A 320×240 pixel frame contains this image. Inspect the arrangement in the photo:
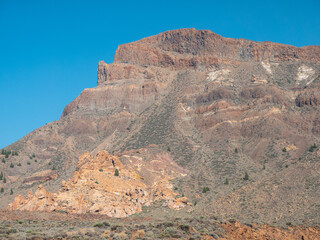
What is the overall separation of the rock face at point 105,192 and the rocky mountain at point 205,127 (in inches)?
42.9

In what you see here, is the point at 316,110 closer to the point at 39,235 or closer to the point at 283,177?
the point at 283,177

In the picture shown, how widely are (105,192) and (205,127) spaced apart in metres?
49.2

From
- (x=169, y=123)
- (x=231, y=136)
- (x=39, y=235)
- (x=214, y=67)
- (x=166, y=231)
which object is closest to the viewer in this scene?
(x=39, y=235)

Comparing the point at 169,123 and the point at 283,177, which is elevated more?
the point at 169,123

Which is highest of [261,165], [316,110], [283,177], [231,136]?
[316,110]

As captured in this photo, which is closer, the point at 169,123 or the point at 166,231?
the point at 166,231

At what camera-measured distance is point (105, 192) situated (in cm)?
8406

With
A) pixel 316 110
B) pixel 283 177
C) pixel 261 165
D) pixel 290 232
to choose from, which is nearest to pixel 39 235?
pixel 290 232

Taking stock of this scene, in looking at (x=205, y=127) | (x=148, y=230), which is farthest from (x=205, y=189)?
(x=148, y=230)

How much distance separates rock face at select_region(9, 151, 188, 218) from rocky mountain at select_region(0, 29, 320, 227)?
1.09 meters

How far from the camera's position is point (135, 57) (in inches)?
7023

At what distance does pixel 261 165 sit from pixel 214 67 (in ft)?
206

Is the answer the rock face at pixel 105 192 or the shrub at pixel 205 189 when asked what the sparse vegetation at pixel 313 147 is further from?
the rock face at pixel 105 192

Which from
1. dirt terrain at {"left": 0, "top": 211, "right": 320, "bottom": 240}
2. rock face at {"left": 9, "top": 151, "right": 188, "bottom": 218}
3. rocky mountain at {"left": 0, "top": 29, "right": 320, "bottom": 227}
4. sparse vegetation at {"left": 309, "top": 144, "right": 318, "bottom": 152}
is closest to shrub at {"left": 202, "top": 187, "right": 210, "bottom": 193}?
rocky mountain at {"left": 0, "top": 29, "right": 320, "bottom": 227}
